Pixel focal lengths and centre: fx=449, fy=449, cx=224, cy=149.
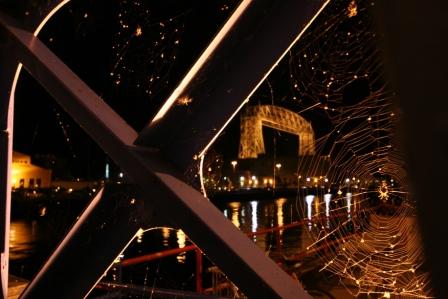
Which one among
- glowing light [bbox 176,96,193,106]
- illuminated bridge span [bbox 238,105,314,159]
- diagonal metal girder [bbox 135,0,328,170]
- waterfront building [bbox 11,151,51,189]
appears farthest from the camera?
waterfront building [bbox 11,151,51,189]

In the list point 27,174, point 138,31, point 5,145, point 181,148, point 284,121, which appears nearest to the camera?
point 181,148

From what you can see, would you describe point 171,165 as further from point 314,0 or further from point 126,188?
point 314,0

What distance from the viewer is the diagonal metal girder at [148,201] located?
137 cm

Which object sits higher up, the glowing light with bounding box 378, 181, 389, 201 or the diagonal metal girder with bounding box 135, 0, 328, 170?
the diagonal metal girder with bounding box 135, 0, 328, 170

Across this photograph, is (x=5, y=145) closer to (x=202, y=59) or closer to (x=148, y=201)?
(x=148, y=201)

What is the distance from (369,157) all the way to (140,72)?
4721 mm

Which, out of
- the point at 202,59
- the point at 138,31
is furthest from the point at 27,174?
the point at 202,59

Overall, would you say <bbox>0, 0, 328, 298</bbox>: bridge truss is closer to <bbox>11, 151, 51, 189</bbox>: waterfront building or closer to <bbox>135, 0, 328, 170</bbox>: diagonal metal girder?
<bbox>135, 0, 328, 170</bbox>: diagonal metal girder

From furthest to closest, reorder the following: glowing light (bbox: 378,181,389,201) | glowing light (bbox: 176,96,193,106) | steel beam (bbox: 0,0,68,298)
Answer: glowing light (bbox: 378,181,389,201) → steel beam (bbox: 0,0,68,298) → glowing light (bbox: 176,96,193,106)

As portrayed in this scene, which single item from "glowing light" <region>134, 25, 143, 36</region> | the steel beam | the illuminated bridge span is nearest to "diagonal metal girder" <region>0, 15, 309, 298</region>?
the steel beam

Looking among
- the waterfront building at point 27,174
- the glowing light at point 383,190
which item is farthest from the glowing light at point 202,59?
the waterfront building at point 27,174

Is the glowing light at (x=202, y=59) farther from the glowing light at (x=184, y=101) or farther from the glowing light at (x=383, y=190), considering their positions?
the glowing light at (x=383, y=190)

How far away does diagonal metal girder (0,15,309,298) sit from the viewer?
137 centimetres

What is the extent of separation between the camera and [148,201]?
1637 mm
